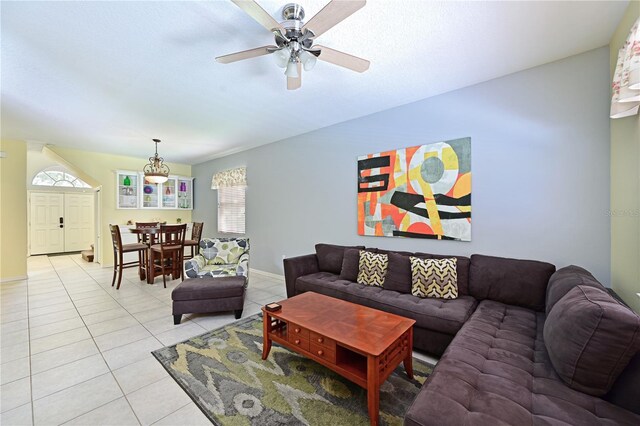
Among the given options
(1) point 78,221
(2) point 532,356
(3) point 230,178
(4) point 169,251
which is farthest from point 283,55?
(1) point 78,221

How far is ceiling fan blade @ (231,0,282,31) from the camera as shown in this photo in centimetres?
137

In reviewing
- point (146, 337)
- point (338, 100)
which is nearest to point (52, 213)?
point (146, 337)

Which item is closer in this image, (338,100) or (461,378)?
(461,378)

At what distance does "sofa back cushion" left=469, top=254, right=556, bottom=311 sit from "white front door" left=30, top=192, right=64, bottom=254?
424 inches

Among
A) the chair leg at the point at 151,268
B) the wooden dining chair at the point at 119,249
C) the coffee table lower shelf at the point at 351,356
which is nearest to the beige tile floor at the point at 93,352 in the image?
the chair leg at the point at 151,268

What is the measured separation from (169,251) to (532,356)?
4921mm

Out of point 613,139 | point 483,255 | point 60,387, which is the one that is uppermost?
point 613,139

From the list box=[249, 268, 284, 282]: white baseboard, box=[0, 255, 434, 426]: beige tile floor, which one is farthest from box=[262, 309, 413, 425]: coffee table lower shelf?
box=[249, 268, 284, 282]: white baseboard

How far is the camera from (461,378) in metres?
1.31

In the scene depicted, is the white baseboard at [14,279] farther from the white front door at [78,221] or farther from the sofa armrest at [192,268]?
the sofa armrest at [192,268]

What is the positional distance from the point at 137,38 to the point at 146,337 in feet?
8.81

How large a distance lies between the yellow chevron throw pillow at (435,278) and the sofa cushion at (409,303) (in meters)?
0.09

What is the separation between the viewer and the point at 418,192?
10.3ft

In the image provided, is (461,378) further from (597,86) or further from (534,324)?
(597,86)
